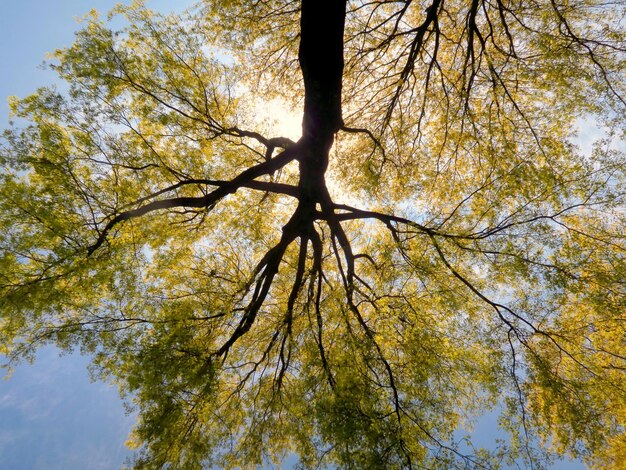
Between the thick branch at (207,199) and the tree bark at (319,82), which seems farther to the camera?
the thick branch at (207,199)

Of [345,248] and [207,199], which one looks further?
[345,248]

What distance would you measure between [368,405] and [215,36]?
27.3 feet

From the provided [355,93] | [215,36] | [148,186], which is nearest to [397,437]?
[148,186]

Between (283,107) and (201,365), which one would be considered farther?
(283,107)

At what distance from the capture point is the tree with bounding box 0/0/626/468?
5.29 meters

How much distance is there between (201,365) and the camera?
18.1 ft

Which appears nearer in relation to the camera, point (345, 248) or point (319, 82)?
point (319, 82)

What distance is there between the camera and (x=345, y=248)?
8.07 m

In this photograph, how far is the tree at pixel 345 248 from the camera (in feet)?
17.4

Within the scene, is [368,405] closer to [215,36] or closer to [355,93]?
[355,93]

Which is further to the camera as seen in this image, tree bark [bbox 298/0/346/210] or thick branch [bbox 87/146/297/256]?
thick branch [bbox 87/146/297/256]

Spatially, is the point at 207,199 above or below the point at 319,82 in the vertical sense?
below

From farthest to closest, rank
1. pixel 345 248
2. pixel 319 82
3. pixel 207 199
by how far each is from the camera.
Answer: pixel 345 248, pixel 207 199, pixel 319 82

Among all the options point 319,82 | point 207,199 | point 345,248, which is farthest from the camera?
point 345,248
